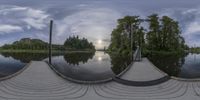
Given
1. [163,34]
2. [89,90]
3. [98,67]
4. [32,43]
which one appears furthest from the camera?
[98,67]

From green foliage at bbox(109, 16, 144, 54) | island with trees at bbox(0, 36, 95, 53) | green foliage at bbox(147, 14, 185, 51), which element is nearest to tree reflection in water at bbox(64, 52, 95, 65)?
green foliage at bbox(109, 16, 144, 54)

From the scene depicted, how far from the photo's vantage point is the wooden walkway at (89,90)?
2.59 metres

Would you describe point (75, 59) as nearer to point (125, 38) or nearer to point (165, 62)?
point (165, 62)

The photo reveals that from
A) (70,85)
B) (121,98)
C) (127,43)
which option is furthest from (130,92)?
(127,43)

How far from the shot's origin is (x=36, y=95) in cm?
269

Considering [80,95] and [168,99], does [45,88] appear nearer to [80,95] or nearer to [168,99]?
[80,95]

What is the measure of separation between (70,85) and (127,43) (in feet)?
12.1

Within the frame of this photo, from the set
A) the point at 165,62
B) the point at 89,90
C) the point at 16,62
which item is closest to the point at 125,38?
the point at 165,62

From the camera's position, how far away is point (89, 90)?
2.72 meters

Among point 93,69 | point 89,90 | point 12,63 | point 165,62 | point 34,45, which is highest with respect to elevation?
point 34,45

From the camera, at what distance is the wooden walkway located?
8.50 ft

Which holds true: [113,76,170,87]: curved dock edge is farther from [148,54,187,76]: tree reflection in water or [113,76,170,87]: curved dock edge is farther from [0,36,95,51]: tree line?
[148,54,187,76]: tree reflection in water

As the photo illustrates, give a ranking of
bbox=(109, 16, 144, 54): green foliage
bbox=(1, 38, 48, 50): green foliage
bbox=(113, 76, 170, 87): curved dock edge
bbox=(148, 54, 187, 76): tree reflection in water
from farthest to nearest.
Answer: bbox=(148, 54, 187, 76): tree reflection in water
bbox=(109, 16, 144, 54): green foliage
bbox=(1, 38, 48, 50): green foliage
bbox=(113, 76, 170, 87): curved dock edge

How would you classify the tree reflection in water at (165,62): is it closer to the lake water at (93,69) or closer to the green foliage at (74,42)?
the lake water at (93,69)
